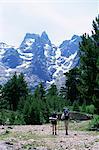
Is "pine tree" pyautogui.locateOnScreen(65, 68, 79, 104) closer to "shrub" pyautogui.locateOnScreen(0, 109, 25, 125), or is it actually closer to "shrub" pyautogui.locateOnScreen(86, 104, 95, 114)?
"shrub" pyautogui.locateOnScreen(86, 104, 95, 114)

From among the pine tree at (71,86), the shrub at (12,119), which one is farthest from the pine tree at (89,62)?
the pine tree at (71,86)

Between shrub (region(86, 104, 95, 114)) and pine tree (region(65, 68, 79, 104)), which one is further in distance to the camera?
pine tree (region(65, 68, 79, 104))

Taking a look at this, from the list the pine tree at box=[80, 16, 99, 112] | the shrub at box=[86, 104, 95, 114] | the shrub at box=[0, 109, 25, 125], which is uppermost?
the pine tree at box=[80, 16, 99, 112]

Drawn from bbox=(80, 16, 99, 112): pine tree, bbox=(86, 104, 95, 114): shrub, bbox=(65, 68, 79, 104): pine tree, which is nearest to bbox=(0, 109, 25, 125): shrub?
bbox=(86, 104, 95, 114): shrub

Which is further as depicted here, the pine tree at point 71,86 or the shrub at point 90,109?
the pine tree at point 71,86

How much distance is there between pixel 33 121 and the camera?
52312mm

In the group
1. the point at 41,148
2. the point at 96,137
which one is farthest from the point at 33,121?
the point at 41,148

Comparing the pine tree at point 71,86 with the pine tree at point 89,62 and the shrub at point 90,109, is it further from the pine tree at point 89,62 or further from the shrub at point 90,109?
the pine tree at point 89,62

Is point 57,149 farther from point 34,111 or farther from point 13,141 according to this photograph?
point 34,111

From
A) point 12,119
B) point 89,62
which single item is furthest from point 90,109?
point 89,62

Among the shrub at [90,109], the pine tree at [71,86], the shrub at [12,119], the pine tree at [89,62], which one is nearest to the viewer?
the pine tree at [89,62]

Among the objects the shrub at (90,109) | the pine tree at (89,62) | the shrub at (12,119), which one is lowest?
the shrub at (12,119)

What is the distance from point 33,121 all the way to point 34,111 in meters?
1.22

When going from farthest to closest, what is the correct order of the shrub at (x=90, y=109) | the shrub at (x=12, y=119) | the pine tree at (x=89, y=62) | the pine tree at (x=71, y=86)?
the pine tree at (x=71, y=86) < the shrub at (x=90, y=109) < the shrub at (x=12, y=119) < the pine tree at (x=89, y=62)
